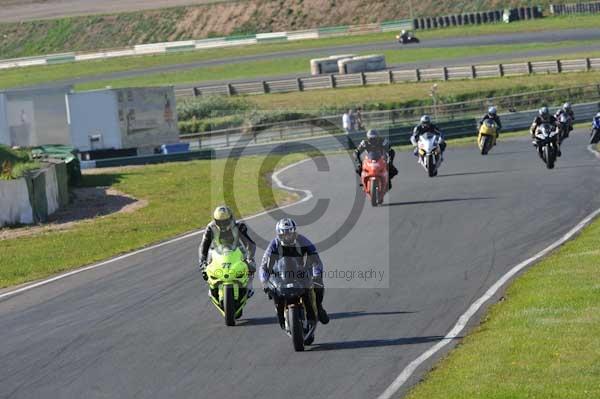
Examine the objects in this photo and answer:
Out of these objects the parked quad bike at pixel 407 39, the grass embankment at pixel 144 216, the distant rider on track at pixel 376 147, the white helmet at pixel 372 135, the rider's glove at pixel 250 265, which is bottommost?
the grass embankment at pixel 144 216

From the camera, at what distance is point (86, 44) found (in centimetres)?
9769

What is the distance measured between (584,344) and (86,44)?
8905 cm

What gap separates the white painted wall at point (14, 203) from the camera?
27.0m

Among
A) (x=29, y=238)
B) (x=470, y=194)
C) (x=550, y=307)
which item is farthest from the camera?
(x=470, y=194)

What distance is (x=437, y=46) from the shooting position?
261 feet

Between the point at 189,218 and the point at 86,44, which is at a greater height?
the point at 86,44

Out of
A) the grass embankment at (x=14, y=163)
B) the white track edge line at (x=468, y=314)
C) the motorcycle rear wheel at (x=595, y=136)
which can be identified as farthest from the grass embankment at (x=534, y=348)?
the motorcycle rear wheel at (x=595, y=136)

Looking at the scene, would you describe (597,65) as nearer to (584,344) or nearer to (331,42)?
(331,42)

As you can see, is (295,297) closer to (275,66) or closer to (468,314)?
(468,314)

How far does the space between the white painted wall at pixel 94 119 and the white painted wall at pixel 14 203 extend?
18994 millimetres

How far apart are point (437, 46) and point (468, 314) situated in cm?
6637

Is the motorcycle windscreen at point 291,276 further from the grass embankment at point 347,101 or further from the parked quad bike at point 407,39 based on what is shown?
the parked quad bike at point 407,39

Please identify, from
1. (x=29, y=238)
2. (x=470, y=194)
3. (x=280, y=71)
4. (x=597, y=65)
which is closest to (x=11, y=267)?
(x=29, y=238)

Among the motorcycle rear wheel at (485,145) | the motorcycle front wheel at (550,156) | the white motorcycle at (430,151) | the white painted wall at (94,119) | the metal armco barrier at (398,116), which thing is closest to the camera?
the white motorcycle at (430,151)
